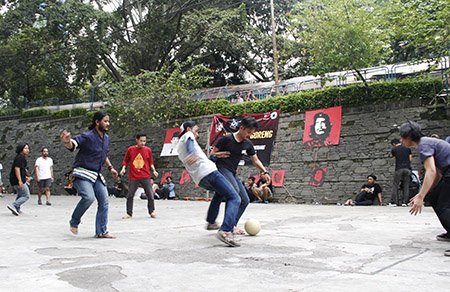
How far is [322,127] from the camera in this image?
43.8 feet

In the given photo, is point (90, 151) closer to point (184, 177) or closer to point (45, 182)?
point (45, 182)

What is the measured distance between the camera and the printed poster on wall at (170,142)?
17406 millimetres

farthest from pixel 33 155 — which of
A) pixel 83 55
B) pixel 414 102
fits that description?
pixel 414 102

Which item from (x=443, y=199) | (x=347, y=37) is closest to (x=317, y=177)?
(x=347, y=37)

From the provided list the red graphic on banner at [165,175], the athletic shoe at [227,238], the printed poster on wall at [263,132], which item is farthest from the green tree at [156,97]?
the athletic shoe at [227,238]

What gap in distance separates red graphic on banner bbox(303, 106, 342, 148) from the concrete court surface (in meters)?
7.34

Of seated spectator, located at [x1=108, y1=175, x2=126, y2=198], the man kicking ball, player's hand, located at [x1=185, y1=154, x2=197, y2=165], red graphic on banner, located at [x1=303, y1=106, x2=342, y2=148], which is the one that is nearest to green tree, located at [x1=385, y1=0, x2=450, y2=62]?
red graphic on banner, located at [x1=303, y1=106, x2=342, y2=148]

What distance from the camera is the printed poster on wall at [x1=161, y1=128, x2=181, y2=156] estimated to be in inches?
685

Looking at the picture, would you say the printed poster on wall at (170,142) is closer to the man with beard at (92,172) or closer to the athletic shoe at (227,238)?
the man with beard at (92,172)

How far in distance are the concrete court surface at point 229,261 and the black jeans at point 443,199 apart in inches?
12.6

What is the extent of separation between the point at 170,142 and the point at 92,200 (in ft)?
41.0

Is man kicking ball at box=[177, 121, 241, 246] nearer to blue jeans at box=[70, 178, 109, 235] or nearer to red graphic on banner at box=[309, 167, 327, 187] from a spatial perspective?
blue jeans at box=[70, 178, 109, 235]

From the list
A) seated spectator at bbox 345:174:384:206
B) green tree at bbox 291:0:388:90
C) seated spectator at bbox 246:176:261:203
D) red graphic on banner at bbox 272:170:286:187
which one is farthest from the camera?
red graphic on banner at bbox 272:170:286:187

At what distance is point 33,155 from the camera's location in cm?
2295
